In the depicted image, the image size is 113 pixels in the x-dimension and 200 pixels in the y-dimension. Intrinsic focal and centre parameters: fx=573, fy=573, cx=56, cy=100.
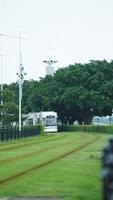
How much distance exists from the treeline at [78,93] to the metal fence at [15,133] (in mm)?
26791

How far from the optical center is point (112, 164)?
3801 millimetres

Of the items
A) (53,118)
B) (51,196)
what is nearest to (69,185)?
(51,196)

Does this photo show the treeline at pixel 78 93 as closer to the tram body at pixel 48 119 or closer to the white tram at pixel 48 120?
the white tram at pixel 48 120

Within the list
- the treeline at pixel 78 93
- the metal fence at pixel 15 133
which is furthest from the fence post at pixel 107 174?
the treeline at pixel 78 93

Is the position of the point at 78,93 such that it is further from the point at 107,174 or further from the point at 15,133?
the point at 107,174

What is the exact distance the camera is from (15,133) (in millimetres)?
56312

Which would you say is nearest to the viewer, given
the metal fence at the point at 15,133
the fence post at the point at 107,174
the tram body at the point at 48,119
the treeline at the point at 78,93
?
the fence post at the point at 107,174

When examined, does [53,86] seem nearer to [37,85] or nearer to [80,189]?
[37,85]

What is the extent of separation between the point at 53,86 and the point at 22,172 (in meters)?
94.9

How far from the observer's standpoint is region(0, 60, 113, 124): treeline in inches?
3949

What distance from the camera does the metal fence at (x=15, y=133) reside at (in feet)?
164

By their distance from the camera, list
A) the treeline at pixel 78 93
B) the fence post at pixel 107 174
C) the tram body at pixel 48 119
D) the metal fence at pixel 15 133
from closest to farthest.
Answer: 1. the fence post at pixel 107 174
2. the metal fence at pixel 15 133
3. the tram body at pixel 48 119
4. the treeline at pixel 78 93

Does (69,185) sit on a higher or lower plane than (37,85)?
lower

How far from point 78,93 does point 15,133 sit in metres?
47.8
